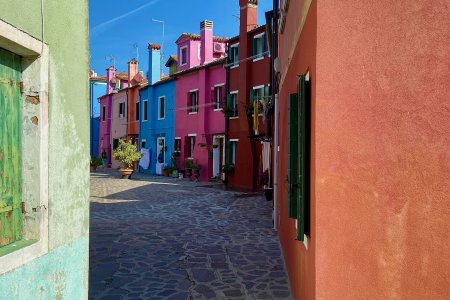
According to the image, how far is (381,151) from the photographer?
10.5 feet

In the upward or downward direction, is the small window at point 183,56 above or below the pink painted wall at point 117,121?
above

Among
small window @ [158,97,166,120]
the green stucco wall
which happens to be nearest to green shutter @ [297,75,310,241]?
the green stucco wall

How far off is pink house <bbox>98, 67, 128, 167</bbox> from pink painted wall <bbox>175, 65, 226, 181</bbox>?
1423 centimetres

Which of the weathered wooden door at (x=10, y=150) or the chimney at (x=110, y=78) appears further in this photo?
the chimney at (x=110, y=78)

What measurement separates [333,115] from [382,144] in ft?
1.42

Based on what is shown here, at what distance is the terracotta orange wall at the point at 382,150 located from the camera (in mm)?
2990

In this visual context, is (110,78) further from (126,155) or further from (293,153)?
(293,153)

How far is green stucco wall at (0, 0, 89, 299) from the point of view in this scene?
3375 millimetres

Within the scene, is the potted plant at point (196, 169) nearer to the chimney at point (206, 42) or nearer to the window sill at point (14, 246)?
the chimney at point (206, 42)

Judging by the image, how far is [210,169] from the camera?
24344mm

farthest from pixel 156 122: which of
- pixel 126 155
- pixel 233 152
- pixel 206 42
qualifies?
pixel 233 152

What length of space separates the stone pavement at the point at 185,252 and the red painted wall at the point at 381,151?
250 cm

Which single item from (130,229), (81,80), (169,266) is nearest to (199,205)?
(130,229)

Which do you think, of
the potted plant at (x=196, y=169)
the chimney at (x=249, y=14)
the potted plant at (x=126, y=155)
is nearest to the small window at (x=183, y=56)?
the potted plant at (x=126, y=155)
